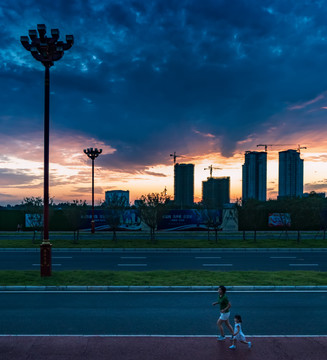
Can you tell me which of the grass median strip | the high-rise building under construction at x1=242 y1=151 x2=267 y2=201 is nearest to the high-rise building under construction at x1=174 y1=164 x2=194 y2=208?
the high-rise building under construction at x1=242 y1=151 x2=267 y2=201

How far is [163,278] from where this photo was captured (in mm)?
12844

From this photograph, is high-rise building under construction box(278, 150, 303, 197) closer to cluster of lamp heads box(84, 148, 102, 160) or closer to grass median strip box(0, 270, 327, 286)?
cluster of lamp heads box(84, 148, 102, 160)

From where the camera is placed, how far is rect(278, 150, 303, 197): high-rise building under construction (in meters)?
109

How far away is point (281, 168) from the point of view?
11256 cm

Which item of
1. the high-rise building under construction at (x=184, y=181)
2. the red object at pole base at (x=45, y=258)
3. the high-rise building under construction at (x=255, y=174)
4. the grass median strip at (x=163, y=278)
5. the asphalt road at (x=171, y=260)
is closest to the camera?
the grass median strip at (x=163, y=278)

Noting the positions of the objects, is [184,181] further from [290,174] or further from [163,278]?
[163,278]
